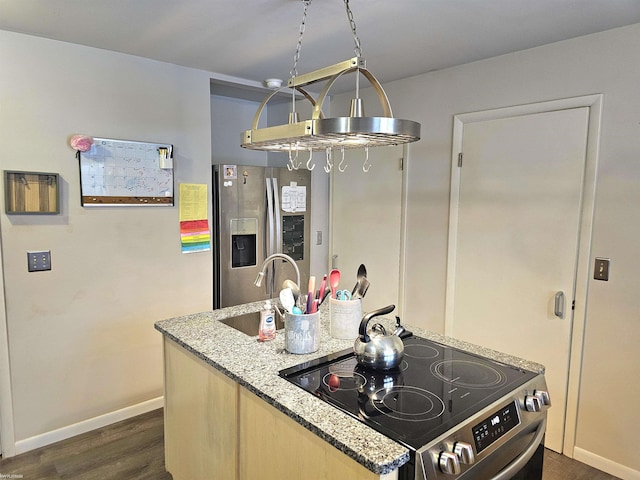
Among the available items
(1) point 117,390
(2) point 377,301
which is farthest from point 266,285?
(1) point 117,390

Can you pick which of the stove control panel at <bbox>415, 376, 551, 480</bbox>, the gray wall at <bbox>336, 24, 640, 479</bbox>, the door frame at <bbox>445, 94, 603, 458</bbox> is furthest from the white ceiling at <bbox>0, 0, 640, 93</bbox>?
the stove control panel at <bbox>415, 376, 551, 480</bbox>

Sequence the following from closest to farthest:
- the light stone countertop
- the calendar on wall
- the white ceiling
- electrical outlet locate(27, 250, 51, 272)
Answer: the light stone countertop, the white ceiling, electrical outlet locate(27, 250, 51, 272), the calendar on wall

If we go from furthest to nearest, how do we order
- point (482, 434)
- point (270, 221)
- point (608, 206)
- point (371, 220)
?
point (371, 220)
point (270, 221)
point (608, 206)
point (482, 434)

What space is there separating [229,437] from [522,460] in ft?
3.38

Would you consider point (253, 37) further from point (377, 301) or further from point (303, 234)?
point (377, 301)

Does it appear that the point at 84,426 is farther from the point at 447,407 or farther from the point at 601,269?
the point at 601,269

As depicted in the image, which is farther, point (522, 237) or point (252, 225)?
point (252, 225)

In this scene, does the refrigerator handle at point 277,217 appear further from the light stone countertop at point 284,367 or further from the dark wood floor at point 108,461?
the dark wood floor at point 108,461

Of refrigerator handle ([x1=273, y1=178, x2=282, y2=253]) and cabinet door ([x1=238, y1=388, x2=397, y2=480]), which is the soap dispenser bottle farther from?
refrigerator handle ([x1=273, y1=178, x2=282, y2=253])

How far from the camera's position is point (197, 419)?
5.86ft

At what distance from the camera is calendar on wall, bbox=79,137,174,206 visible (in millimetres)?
2566

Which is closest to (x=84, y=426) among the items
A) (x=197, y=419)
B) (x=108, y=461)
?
(x=108, y=461)

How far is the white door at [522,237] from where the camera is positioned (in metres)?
2.41

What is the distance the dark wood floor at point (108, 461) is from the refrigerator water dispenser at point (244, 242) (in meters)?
1.31
